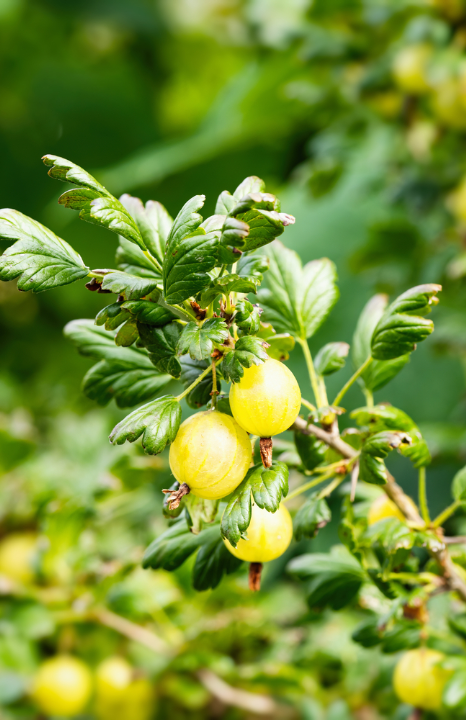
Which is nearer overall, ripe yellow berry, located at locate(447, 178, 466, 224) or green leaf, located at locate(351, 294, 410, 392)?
green leaf, located at locate(351, 294, 410, 392)

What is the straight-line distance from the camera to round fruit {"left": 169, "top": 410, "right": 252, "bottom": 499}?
12.5 inches

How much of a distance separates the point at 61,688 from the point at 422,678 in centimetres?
42

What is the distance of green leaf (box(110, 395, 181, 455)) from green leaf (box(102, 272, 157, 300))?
6 centimetres

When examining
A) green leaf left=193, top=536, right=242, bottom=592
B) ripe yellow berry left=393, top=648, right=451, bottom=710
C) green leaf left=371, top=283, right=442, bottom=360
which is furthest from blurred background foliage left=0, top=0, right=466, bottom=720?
green leaf left=371, top=283, right=442, bottom=360

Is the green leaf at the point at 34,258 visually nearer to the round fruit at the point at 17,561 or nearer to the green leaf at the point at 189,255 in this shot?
the green leaf at the point at 189,255

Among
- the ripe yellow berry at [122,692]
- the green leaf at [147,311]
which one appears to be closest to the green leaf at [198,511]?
the green leaf at [147,311]

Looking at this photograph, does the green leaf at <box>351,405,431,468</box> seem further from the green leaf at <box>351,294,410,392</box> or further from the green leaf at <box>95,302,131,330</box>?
the green leaf at <box>95,302,131,330</box>

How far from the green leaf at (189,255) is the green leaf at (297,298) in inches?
4.7

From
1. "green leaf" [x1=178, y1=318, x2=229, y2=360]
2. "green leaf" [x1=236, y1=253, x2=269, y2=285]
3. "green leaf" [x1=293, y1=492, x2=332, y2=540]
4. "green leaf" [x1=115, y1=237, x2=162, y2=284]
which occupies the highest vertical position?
"green leaf" [x1=115, y1=237, x2=162, y2=284]

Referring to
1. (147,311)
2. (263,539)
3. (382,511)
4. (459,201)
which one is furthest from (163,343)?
(459,201)

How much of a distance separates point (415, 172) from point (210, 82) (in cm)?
130

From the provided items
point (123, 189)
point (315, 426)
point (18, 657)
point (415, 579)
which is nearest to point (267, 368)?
point (315, 426)

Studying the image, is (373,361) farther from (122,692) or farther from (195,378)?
(122,692)

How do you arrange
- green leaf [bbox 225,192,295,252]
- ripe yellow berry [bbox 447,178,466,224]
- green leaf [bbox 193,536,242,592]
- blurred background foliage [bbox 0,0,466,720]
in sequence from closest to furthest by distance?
green leaf [bbox 225,192,295,252] → green leaf [bbox 193,536,242,592] → blurred background foliage [bbox 0,0,466,720] → ripe yellow berry [bbox 447,178,466,224]
